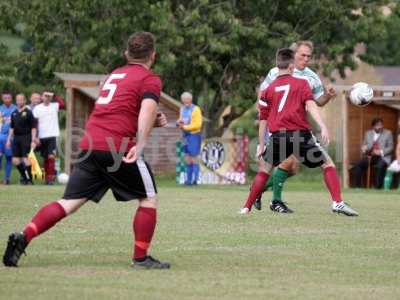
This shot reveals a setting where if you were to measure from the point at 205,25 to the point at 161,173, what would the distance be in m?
4.15

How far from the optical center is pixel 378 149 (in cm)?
2300

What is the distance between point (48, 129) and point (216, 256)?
46.8 feet

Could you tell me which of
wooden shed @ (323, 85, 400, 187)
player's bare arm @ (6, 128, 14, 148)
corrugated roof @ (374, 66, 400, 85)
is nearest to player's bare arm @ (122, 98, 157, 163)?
player's bare arm @ (6, 128, 14, 148)

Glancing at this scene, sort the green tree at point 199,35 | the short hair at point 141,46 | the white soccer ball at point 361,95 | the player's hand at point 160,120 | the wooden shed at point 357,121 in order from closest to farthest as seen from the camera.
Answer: the short hair at point 141,46 < the player's hand at point 160,120 < the white soccer ball at point 361,95 < the wooden shed at point 357,121 < the green tree at point 199,35

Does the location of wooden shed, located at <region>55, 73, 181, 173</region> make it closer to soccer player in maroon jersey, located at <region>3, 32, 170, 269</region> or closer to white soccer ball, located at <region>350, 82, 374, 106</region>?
white soccer ball, located at <region>350, 82, 374, 106</region>

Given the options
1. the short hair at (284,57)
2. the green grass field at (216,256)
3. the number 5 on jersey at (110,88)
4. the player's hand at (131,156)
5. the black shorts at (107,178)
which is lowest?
the green grass field at (216,256)

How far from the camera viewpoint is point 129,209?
14.0m

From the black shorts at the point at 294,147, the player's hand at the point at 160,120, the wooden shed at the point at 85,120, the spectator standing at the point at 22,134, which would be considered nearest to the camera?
the player's hand at the point at 160,120

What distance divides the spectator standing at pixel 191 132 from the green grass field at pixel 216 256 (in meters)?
8.48

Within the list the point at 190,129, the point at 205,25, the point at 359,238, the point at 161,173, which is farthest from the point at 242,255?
the point at 205,25

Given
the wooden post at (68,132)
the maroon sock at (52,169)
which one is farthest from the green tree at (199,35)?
the maroon sock at (52,169)

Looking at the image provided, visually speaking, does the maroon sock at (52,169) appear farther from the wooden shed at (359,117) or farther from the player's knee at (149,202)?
the player's knee at (149,202)

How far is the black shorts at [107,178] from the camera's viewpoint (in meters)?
8.02

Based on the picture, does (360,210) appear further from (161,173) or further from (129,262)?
(161,173)
